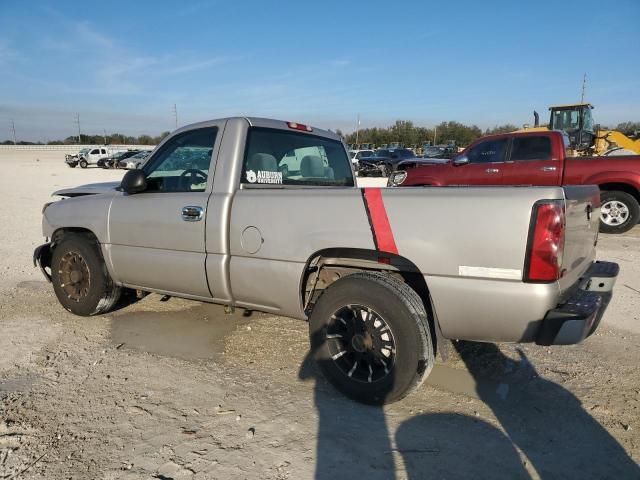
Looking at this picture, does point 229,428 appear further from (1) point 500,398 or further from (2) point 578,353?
(2) point 578,353

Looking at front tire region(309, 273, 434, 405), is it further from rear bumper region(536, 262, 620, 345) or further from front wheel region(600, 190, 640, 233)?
front wheel region(600, 190, 640, 233)

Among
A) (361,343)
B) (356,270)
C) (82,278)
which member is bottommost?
(361,343)

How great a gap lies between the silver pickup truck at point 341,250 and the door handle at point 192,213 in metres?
0.01

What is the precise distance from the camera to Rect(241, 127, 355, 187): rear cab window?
3.64m

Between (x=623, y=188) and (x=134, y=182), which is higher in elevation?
(x=134, y=182)

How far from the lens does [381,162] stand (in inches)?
1160

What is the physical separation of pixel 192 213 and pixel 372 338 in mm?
1700

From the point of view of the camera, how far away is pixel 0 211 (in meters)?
11.6

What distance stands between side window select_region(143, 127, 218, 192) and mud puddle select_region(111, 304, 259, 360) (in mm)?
1343

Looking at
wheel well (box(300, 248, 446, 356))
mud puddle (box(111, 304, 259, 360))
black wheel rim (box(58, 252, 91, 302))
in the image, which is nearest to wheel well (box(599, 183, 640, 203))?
wheel well (box(300, 248, 446, 356))

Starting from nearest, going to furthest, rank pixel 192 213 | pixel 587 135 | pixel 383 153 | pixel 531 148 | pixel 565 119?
pixel 192 213 → pixel 531 148 → pixel 587 135 → pixel 565 119 → pixel 383 153

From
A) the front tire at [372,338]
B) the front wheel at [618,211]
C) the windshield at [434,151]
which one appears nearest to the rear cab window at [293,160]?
the front tire at [372,338]

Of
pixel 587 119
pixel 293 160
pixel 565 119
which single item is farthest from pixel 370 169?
pixel 293 160

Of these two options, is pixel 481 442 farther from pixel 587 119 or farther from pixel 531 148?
pixel 587 119
